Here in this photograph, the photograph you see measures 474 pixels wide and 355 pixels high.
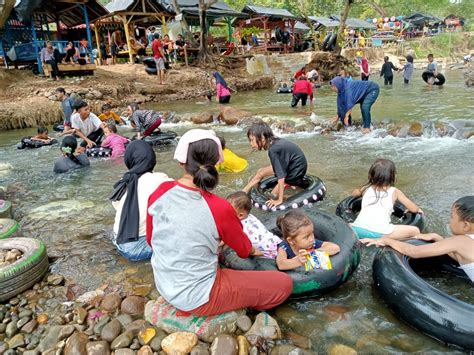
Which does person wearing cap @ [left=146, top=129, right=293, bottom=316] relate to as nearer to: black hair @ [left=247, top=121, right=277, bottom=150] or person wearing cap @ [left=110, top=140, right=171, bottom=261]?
person wearing cap @ [left=110, top=140, right=171, bottom=261]

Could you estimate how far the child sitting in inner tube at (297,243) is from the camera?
299cm

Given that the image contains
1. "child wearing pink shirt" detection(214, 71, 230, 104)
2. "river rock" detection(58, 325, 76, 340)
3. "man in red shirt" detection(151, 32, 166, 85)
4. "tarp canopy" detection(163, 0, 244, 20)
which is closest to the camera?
"river rock" detection(58, 325, 76, 340)

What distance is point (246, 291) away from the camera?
8.76 feet

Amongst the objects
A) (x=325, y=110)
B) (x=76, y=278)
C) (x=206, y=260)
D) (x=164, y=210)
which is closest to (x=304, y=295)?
(x=206, y=260)

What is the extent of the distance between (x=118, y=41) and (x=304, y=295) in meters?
24.2

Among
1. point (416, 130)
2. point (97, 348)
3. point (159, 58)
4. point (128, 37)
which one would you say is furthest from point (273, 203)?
point (128, 37)

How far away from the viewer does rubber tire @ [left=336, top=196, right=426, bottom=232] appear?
393cm

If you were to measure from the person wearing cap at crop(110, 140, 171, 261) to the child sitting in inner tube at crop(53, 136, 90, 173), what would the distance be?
398 cm

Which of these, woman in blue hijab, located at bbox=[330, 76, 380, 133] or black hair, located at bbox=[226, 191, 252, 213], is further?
woman in blue hijab, located at bbox=[330, 76, 380, 133]

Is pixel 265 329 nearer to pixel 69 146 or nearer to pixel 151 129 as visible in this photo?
pixel 69 146

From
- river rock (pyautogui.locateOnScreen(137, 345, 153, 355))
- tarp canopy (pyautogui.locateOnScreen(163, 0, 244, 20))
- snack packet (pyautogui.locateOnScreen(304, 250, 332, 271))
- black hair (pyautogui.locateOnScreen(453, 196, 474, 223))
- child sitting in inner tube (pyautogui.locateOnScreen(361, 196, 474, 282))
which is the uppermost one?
tarp canopy (pyautogui.locateOnScreen(163, 0, 244, 20))

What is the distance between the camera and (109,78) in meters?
17.3

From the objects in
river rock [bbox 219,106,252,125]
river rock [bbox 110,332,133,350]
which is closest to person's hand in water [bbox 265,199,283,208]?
river rock [bbox 110,332,133,350]

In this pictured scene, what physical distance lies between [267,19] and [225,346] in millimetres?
28669
